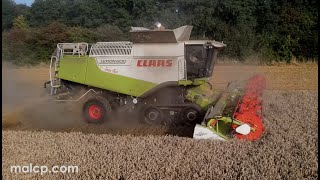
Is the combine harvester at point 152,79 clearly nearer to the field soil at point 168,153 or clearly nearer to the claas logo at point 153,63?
the claas logo at point 153,63

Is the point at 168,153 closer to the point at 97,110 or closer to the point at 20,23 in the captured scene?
the point at 97,110

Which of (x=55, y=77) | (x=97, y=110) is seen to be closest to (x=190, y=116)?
(x=97, y=110)

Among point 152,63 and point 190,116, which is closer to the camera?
point 190,116

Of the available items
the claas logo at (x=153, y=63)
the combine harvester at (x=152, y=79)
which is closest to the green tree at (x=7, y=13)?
the combine harvester at (x=152, y=79)

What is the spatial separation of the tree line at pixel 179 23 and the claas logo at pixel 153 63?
14.8 meters

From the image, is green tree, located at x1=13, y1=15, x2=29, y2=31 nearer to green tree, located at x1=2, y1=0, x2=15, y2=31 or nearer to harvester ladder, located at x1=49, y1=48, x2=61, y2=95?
green tree, located at x1=2, y1=0, x2=15, y2=31

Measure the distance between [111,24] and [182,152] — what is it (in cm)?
2712

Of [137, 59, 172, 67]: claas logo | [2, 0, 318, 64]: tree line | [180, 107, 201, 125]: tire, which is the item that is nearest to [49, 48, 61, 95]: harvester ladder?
[137, 59, 172, 67]: claas logo

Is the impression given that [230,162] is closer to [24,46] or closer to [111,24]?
[24,46]

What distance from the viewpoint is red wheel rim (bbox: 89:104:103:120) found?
375 inches

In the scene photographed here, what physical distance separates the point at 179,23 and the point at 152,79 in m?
21.5

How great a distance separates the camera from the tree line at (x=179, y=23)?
25344 mm

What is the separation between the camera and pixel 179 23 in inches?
1188

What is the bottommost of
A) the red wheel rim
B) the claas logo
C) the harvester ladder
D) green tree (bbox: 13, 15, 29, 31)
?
Result: the red wheel rim
